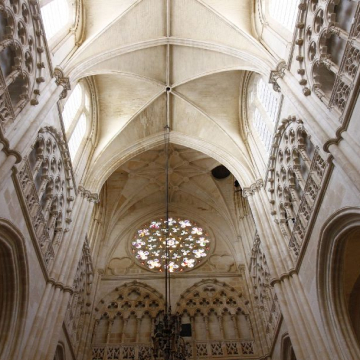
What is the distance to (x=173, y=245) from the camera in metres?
18.2

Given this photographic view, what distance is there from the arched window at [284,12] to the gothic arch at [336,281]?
6.32 metres

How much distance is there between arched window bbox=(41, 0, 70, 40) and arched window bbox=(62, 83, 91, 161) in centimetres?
225

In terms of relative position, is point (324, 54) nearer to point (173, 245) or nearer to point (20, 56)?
point (20, 56)

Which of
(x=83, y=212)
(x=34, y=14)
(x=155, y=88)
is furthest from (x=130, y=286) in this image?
(x=34, y=14)

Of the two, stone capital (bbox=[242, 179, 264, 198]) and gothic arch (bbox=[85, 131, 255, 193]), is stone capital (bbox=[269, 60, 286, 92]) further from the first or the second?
gothic arch (bbox=[85, 131, 255, 193])

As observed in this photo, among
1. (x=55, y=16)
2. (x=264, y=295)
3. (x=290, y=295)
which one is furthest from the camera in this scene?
(x=264, y=295)

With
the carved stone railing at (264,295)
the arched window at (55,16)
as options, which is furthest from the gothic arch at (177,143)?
the arched window at (55,16)

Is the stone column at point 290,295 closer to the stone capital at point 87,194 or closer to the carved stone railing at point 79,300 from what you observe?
the stone capital at point 87,194

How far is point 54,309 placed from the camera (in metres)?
9.89

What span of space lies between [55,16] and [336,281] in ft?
35.9

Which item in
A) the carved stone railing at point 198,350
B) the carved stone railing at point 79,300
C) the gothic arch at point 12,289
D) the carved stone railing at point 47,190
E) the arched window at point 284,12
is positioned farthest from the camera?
the carved stone railing at point 198,350

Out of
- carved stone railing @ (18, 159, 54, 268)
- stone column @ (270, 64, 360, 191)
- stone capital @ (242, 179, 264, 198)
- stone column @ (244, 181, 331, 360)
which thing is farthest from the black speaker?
stone column @ (270, 64, 360, 191)

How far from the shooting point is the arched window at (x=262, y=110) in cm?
1359

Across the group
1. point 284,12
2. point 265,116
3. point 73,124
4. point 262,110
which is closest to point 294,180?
point 265,116
